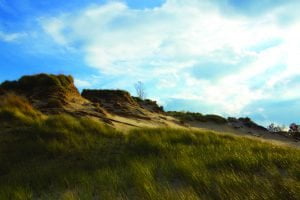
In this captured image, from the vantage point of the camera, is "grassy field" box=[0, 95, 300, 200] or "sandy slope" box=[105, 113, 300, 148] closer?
"grassy field" box=[0, 95, 300, 200]

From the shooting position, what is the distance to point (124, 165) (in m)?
9.55

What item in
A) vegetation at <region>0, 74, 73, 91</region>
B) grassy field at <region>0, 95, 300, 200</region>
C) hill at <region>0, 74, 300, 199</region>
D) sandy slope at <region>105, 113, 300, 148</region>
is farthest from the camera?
vegetation at <region>0, 74, 73, 91</region>

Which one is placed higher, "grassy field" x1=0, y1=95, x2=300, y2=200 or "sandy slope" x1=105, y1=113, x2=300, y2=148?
"sandy slope" x1=105, y1=113, x2=300, y2=148

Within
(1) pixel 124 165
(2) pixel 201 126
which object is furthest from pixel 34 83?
(1) pixel 124 165

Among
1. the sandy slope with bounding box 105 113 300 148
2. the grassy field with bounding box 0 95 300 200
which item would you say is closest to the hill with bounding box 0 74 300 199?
the grassy field with bounding box 0 95 300 200

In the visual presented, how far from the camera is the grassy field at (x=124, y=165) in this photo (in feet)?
21.4

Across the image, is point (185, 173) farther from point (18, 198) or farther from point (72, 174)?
point (18, 198)

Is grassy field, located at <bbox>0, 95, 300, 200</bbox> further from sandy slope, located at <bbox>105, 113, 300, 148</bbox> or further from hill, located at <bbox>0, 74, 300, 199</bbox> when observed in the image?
sandy slope, located at <bbox>105, 113, 300, 148</bbox>

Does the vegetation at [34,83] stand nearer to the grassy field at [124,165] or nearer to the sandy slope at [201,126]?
the sandy slope at [201,126]

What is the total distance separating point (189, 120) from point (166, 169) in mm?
16976

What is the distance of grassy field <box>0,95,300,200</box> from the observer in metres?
6.52

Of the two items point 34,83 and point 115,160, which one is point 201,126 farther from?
point 115,160

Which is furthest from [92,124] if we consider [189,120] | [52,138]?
[189,120]

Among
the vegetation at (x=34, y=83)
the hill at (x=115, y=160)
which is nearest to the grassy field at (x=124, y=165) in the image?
the hill at (x=115, y=160)
